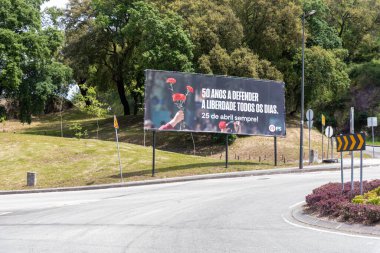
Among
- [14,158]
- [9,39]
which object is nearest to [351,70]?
[9,39]

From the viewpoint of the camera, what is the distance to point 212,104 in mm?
31000

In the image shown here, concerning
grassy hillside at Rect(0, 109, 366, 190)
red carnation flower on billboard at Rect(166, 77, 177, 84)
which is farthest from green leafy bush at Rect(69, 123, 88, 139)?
red carnation flower on billboard at Rect(166, 77, 177, 84)

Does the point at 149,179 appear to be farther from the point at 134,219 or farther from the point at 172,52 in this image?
the point at 172,52

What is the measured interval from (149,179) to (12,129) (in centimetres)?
4278

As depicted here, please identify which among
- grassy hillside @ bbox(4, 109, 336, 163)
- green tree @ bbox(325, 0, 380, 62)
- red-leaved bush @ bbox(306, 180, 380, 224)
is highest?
green tree @ bbox(325, 0, 380, 62)

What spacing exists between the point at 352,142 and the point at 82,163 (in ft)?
75.3

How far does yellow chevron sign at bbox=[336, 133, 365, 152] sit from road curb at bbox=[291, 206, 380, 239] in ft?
6.78

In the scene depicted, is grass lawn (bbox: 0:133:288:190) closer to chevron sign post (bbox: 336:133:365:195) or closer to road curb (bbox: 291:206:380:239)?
road curb (bbox: 291:206:380:239)

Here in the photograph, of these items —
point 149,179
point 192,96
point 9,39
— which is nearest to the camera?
point 149,179

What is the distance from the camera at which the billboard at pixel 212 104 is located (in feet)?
95.7

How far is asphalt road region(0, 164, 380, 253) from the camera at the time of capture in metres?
10.5

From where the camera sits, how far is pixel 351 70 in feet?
221

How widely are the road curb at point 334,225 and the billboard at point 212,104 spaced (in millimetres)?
15261

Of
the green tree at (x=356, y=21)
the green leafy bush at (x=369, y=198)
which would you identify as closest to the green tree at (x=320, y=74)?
the green tree at (x=356, y=21)
